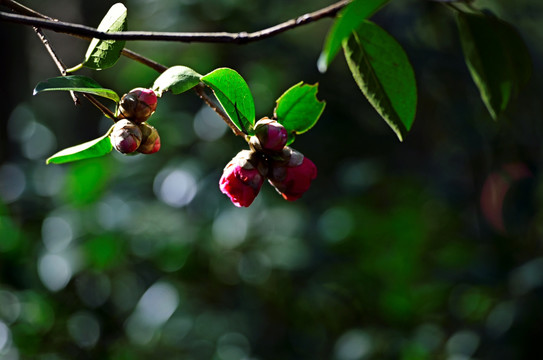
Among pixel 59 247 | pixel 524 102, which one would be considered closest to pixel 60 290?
pixel 59 247

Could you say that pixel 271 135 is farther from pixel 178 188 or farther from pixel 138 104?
pixel 178 188

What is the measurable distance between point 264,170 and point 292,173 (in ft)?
0.08

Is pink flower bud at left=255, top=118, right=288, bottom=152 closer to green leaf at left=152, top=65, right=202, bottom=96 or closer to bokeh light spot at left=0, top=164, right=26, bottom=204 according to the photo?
green leaf at left=152, top=65, right=202, bottom=96

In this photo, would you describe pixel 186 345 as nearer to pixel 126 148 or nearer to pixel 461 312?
pixel 461 312

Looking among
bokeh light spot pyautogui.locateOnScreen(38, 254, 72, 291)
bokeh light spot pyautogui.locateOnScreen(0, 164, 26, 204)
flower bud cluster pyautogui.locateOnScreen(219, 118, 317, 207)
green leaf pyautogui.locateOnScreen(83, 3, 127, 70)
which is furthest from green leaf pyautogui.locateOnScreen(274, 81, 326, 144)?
bokeh light spot pyautogui.locateOnScreen(0, 164, 26, 204)

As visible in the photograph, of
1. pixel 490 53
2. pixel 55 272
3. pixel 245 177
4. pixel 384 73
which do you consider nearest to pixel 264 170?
pixel 245 177

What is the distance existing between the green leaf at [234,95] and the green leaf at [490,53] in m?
0.21

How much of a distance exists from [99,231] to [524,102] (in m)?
1.19

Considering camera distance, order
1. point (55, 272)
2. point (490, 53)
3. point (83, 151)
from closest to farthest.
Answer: point (83, 151) → point (490, 53) → point (55, 272)

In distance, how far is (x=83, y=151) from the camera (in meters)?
0.48

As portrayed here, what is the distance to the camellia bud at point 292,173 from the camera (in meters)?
0.54

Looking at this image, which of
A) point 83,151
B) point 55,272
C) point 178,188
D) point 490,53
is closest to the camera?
point 83,151

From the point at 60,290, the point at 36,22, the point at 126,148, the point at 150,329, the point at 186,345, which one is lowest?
the point at 186,345

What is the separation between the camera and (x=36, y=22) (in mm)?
391
